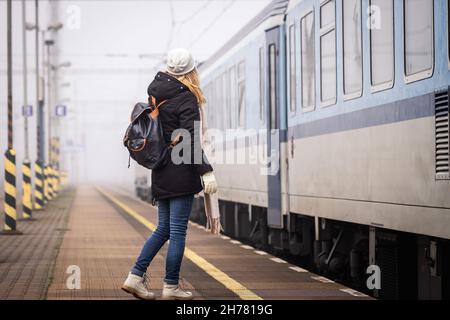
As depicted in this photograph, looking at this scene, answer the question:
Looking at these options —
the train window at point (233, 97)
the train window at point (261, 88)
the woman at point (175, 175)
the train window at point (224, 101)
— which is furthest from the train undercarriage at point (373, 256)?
the train window at point (224, 101)

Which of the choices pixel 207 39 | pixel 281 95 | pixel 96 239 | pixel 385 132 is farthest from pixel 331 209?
pixel 207 39

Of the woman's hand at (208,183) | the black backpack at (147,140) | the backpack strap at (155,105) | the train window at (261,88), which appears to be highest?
the train window at (261,88)

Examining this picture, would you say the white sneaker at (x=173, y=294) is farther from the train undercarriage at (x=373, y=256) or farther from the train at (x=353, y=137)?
the train undercarriage at (x=373, y=256)

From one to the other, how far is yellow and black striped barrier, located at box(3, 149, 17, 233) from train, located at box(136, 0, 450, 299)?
14.2 ft

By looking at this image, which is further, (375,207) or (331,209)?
(331,209)

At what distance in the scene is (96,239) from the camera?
1794 cm

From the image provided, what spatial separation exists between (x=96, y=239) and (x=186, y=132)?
9328 millimetres

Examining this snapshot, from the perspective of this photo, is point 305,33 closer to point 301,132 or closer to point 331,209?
point 301,132

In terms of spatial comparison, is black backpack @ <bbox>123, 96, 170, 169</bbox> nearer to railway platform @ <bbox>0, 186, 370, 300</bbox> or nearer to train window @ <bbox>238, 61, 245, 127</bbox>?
railway platform @ <bbox>0, 186, 370, 300</bbox>

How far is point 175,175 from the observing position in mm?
8930

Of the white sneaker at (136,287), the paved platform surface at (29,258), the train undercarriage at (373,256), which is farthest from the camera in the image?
the paved platform surface at (29,258)

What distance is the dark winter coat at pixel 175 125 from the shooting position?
Answer: 29.2 feet

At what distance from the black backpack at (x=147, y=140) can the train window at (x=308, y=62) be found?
170 inches

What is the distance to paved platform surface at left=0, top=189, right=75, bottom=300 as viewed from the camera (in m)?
10.6
